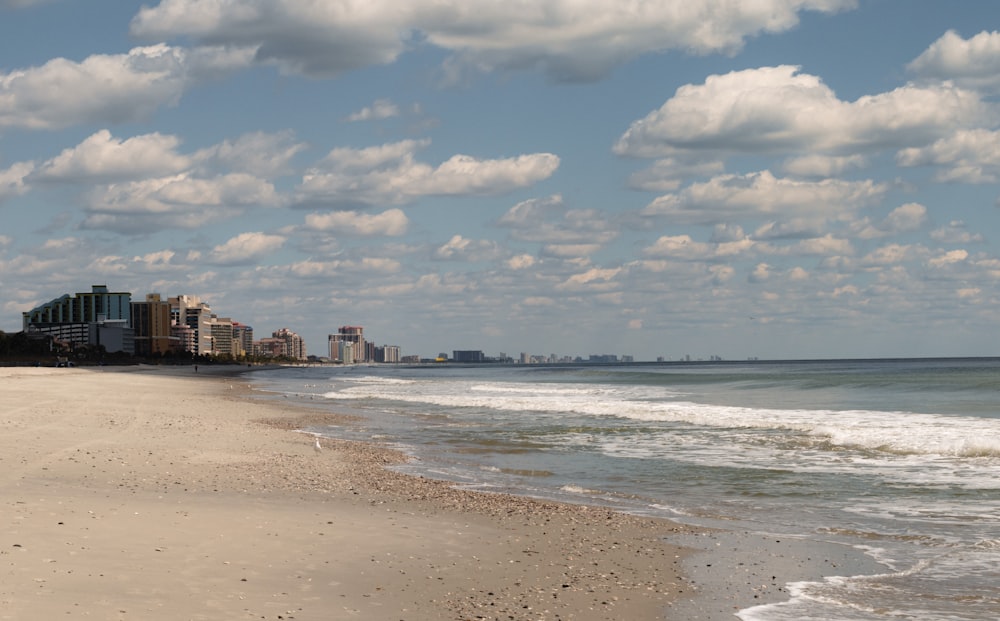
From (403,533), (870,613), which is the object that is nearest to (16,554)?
(403,533)

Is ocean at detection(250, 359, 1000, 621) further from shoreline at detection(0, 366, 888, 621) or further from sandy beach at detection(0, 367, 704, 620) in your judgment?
sandy beach at detection(0, 367, 704, 620)

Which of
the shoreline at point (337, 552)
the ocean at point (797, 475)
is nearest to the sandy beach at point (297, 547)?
the shoreline at point (337, 552)

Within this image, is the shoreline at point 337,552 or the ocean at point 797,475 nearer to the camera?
the shoreline at point 337,552

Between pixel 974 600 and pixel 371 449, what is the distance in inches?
663

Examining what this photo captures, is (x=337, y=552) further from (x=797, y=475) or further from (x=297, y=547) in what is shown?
(x=797, y=475)

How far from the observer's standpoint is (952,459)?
21.3 meters

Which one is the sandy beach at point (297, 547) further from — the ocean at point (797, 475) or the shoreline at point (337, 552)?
the ocean at point (797, 475)

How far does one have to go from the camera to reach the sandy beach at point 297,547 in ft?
26.1

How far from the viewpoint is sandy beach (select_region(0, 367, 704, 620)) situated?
795 centimetres

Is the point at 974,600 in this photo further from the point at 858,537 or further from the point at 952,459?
the point at 952,459

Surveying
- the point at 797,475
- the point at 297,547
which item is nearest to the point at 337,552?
the point at 297,547

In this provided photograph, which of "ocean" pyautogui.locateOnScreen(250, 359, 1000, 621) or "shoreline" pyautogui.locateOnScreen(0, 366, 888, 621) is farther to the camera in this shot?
"ocean" pyautogui.locateOnScreen(250, 359, 1000, 621)

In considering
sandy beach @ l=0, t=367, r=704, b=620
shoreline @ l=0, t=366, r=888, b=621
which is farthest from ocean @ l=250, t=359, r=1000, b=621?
sandy beach @ l=0, t=367, r=704, b=620

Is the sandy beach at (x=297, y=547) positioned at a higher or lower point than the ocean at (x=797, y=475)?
higher
